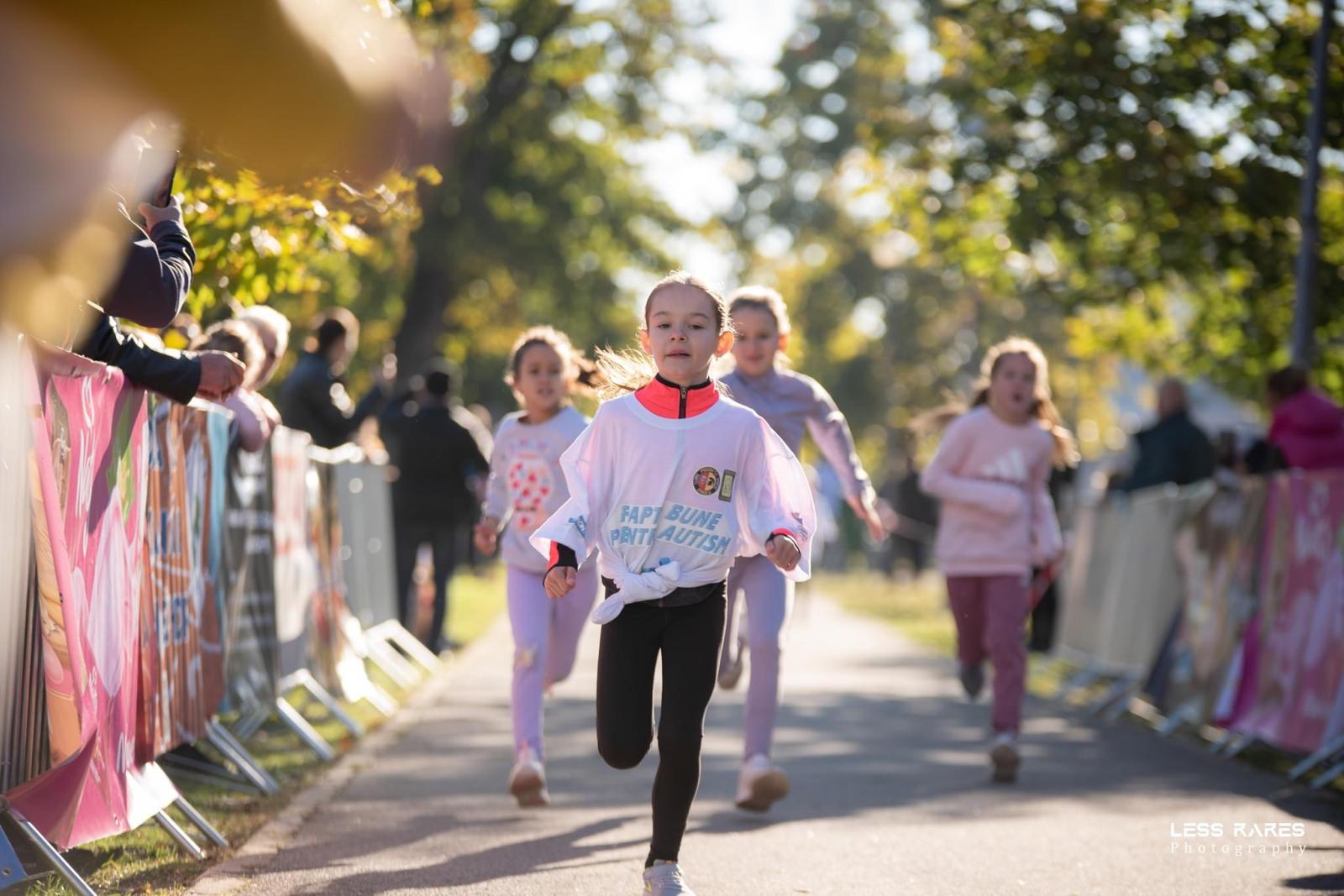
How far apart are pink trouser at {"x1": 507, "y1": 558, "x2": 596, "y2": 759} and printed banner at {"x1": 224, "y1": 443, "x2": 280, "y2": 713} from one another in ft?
3.71

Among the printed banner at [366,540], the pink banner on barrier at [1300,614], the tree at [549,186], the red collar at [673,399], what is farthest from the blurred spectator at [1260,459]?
the tree at [549,186]

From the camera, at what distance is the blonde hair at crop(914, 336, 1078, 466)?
33.0 feet

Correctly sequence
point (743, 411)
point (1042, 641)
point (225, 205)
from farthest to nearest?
point (1042, 641)
point (225, 205)
point (743, 411)

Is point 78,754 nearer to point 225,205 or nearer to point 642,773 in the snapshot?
point 225,205

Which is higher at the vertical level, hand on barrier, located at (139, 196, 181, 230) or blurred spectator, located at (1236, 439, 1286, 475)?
hand on barrier, located at (139, 196, 181, 230)

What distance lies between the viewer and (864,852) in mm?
7211

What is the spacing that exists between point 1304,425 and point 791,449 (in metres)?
4.79

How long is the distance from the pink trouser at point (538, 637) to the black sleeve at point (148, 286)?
8.17 feet

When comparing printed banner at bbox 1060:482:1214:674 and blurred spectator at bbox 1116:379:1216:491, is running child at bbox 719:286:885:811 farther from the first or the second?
blurred spectator at bbox 1116:379:1216:491

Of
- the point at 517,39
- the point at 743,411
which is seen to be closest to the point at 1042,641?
the point at 743,411

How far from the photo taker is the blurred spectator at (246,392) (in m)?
8.49

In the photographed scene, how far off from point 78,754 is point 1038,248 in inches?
659

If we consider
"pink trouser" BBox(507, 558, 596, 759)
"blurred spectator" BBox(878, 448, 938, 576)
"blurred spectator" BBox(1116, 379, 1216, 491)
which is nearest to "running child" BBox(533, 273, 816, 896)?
"pink trouser" BBox(507, 558, 596, 759)

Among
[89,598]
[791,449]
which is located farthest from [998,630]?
[89,598]
